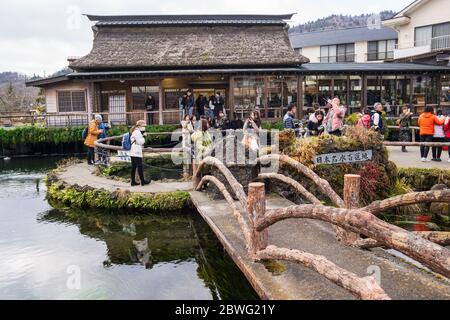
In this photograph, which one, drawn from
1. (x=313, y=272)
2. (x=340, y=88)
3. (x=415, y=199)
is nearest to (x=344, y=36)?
(x=340, y=88)

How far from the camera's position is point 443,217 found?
364 inches

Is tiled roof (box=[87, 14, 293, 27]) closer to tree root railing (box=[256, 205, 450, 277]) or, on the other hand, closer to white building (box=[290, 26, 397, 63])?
white building (box=[290, 26, 397, 63])

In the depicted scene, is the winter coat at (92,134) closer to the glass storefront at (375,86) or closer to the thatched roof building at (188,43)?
the thatched roof building at (188,43)

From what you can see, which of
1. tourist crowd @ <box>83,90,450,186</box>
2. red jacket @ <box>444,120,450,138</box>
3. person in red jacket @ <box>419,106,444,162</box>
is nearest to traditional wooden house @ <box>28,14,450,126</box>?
tourist crowd @ <box>83,90,450,186</box>

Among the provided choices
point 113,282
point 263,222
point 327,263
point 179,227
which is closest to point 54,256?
point 113,282

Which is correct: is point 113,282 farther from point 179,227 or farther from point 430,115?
point 430,115

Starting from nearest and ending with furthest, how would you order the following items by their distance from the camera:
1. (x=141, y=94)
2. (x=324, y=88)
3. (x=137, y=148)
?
(x=137, y=148) → (x=141, y=94) → (x=324, y=88)

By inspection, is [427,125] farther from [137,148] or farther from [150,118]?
[150,118]

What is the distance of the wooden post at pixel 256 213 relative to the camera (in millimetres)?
5449

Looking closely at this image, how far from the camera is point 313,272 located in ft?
16.3

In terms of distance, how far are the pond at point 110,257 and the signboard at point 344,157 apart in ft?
10.4

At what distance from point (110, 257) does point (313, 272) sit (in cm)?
401

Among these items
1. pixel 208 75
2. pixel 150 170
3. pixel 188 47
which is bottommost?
pixel 150 170

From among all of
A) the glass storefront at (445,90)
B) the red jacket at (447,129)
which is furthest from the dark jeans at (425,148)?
the glass storefront at (445,90)
